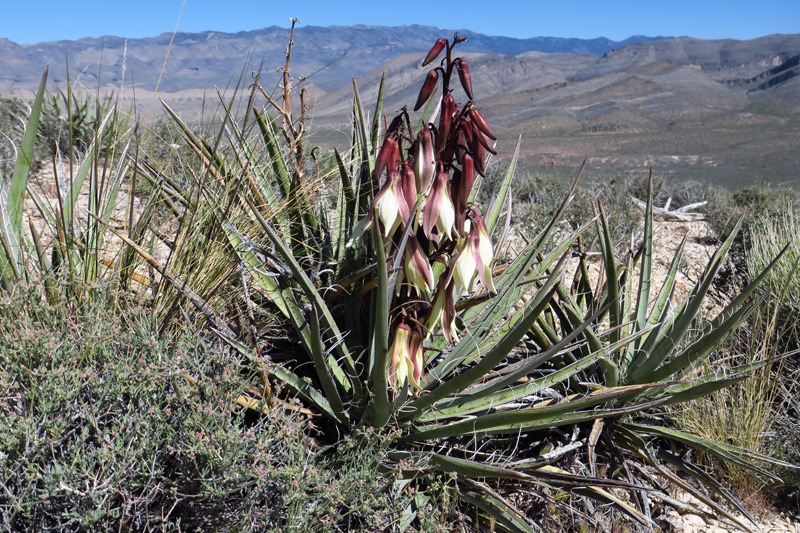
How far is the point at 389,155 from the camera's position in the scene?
1592mm

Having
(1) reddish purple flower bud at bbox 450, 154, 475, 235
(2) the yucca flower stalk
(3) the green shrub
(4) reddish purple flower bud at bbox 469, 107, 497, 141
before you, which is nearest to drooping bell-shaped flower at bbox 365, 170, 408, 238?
(2) the yucca flower stalk

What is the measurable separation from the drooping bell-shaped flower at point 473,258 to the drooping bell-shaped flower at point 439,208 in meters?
0.07

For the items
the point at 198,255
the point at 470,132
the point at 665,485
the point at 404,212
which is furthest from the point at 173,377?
the point at 665,485

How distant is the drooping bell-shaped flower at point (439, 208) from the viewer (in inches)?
60.7

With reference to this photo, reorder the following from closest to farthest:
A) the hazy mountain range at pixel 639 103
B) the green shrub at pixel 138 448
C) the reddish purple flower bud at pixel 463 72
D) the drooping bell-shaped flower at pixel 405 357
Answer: the green shrub at pixel 138 448
the reddish purple flower bud at pixel 463 72
the drooping bell-shaped flower at pixel 405 357
the hazy mountain range at pixel 639 103

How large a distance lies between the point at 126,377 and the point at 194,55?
211518 millimetres

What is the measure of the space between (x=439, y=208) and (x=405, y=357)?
48 cm

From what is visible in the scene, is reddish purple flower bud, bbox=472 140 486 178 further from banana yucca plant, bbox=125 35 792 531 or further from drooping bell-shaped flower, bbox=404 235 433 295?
drooping bell-shaped flower, bbox=404 235 433 295

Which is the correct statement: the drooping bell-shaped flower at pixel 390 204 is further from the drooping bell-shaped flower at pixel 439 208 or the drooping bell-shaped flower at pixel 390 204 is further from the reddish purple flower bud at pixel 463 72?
the reddish purple flower bud at pixel 463 72

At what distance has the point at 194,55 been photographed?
18850cm

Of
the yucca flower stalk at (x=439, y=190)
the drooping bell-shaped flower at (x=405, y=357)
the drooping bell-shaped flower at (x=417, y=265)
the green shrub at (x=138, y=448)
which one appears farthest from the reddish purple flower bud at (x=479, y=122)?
the green shrub at (x=138, y=448)

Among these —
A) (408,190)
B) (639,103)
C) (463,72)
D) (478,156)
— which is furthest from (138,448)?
(639,103)

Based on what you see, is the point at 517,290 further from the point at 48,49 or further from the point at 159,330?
the point at 48,49

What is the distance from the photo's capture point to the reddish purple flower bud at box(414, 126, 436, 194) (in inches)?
→ 61.1
